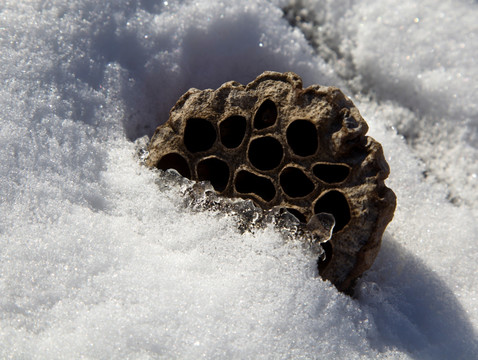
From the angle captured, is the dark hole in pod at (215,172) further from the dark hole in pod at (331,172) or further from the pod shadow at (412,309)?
the pod shadow at (412,309)

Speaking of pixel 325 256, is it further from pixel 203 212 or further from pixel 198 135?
pixel 198 135

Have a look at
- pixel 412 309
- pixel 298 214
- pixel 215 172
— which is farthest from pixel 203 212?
pixel 412 309

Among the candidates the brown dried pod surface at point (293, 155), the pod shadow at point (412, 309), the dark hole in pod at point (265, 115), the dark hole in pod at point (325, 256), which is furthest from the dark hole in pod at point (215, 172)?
the pod shadow at point (412, 309)

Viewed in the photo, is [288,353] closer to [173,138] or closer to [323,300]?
[323,300]

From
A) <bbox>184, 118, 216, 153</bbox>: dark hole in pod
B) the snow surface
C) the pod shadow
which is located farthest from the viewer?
<bbox>184, 118, 216, 153</bbox>: dark hole in pod

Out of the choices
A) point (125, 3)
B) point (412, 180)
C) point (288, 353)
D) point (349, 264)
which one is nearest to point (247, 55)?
point (125, 3)

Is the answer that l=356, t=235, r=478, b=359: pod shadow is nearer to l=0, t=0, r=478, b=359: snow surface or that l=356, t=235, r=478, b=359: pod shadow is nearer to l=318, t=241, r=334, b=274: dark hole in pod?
l=0, t=0, r=478, b=359: snow surface

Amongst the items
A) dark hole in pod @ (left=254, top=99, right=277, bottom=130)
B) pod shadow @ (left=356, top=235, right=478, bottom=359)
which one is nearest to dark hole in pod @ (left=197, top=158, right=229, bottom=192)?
dark hole in pod @ (left=254, top=99, right=277, bottom=130)
